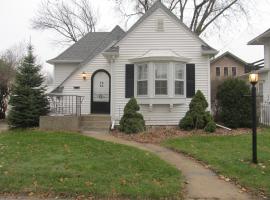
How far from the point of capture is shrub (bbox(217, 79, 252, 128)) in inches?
644

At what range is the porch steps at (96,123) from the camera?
15.9 m

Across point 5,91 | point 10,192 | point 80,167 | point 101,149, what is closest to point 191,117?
point 101,149

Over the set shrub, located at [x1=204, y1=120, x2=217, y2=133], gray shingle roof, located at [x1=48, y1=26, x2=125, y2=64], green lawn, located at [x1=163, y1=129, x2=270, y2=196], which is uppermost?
gray shingle roof, located at [x1=48, y1=26, x2=125, y2=64]

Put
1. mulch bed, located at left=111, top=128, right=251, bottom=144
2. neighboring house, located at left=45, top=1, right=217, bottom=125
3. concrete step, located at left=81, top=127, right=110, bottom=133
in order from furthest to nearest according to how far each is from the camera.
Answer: neighboring house, located at left=45, top=1, right=217, bottom=125
concrete step, located at left=81, top=127, right=110, bottom=133
mulch bed, located at left=111, top=128, right=251, bottom=144

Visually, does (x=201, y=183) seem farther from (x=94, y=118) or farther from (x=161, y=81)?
(x=94, y=118)

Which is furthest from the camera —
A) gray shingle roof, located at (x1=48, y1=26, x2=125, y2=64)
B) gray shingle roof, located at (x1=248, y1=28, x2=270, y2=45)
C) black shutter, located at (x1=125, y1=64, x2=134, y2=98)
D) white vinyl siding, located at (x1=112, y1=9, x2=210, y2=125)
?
gray shingle roof, located at (x1=48, y1=26, x2=125, y2=64)

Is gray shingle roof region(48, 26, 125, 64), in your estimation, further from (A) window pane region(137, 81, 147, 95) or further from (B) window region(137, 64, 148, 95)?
(A) window pane region(137, 81, 147, 95)

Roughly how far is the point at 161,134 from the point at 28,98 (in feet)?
19.1

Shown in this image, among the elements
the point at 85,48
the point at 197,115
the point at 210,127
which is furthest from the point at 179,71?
the point at 85,48

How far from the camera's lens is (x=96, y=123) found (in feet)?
53.7

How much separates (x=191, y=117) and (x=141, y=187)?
29.3ft

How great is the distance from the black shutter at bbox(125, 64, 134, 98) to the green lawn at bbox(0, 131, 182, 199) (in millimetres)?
5458

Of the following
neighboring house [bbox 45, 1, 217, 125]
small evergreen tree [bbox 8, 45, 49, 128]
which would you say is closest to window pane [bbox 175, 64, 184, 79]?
neighboring house [bbox 45, 1, 217, 125]

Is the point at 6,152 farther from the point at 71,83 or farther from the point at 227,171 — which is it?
the point at 71,83
